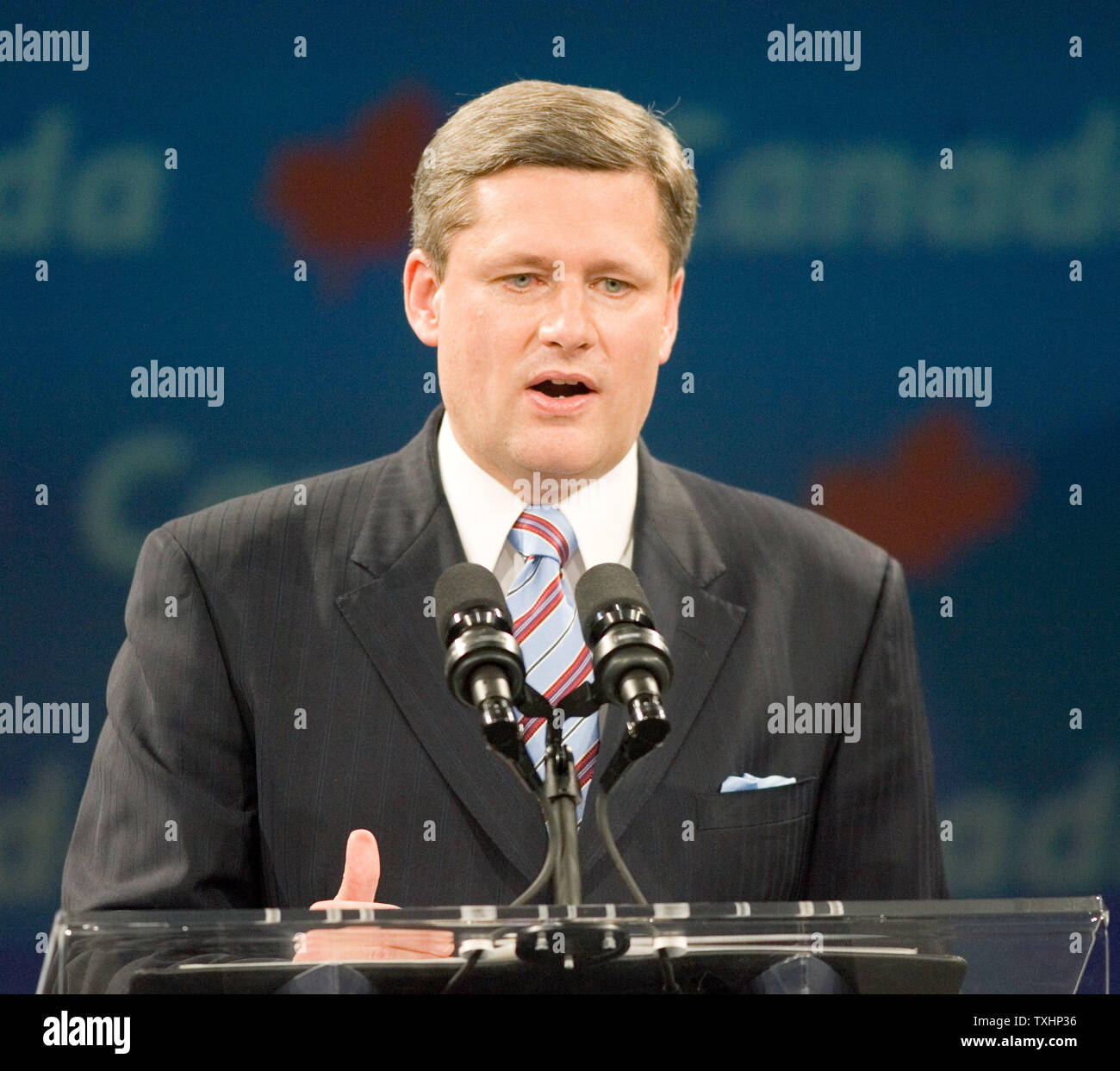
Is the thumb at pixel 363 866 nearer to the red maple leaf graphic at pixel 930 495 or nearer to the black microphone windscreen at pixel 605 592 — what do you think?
the black microphone windscreen at pixel 605 592

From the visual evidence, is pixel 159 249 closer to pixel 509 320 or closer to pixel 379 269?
pixel 379 269

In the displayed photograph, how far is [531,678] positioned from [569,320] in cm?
51

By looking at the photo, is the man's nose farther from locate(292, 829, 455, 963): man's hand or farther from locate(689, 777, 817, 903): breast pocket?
locate(292, 829, 455, 963): man's hand

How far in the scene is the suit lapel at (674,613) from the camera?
2.12m

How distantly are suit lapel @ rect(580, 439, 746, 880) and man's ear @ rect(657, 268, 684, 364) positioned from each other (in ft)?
0.53

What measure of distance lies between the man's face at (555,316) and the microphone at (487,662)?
75 cm

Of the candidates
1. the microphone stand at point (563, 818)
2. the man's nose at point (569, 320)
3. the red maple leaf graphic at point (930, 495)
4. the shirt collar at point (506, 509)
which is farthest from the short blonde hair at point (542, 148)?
the microphone stand at point (563, 818)

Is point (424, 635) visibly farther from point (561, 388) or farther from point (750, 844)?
point (750, 844)

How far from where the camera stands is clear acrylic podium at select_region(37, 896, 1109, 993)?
1.29m

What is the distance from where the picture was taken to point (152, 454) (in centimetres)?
279

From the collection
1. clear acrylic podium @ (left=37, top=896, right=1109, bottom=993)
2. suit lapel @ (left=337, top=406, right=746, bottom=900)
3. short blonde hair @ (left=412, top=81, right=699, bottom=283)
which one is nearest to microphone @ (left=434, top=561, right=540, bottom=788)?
clear acrylic podium @ (left=37, top=896, right=1109, bottom=993)

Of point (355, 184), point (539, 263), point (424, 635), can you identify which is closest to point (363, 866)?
point (424, 635)

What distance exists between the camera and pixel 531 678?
2.18m

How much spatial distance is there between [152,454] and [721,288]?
1.09 m
